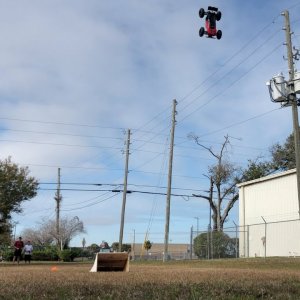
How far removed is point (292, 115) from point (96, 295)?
2005cm

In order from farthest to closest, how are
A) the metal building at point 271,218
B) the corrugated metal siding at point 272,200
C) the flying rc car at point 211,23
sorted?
the corrugated metal siding at point 272,200
the metal building at point 271,218
the flying rc car at point 211,23

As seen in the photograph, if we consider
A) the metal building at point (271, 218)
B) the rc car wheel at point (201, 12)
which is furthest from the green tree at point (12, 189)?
the rc car wheel at point (201, 12)

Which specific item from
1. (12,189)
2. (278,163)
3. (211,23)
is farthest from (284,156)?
(211,23)

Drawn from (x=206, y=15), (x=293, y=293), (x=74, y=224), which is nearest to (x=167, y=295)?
(x=293, y=293)

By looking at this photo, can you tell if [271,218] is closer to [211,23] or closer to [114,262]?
[114,262]

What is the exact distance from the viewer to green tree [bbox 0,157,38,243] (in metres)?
39.2

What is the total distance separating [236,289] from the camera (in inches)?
357

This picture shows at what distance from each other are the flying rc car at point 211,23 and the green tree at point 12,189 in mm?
27782

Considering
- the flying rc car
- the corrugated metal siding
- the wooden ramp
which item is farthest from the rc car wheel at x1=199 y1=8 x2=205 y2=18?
the corrugated metal siding

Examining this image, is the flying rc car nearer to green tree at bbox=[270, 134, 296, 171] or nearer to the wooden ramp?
the wooden ramp

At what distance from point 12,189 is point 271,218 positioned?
18.6m

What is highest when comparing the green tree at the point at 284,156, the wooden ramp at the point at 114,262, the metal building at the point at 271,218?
the green tree at the point at 284,156

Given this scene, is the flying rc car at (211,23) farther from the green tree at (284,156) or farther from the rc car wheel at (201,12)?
the green tree at (284,156)

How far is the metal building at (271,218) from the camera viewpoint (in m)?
34.2
